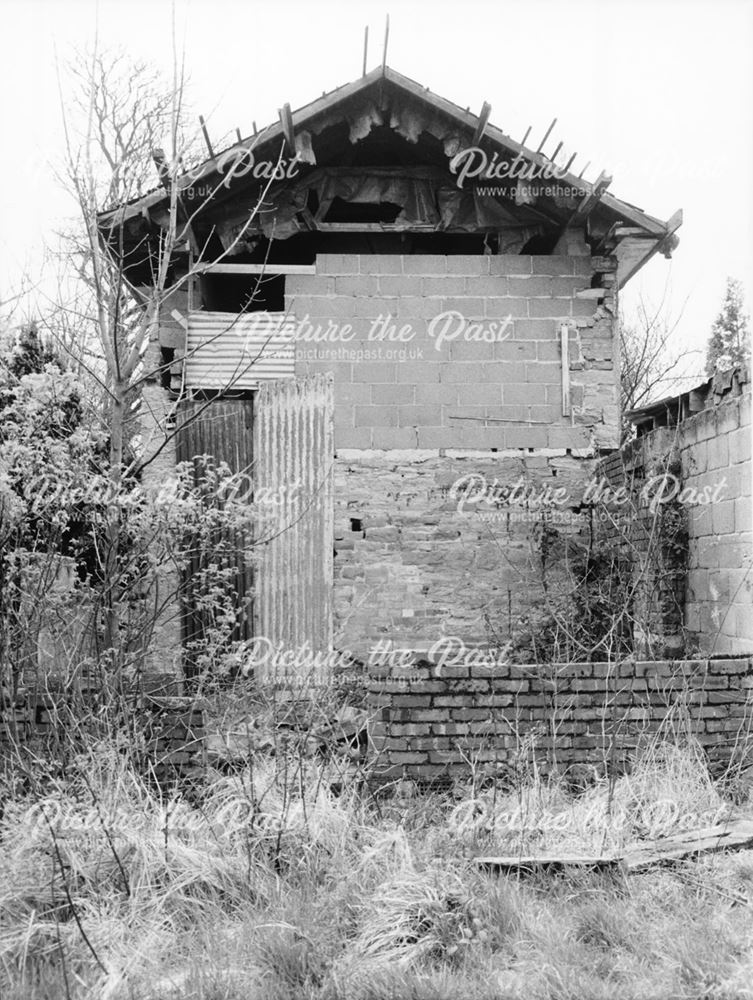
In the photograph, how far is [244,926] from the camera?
3.78 meters

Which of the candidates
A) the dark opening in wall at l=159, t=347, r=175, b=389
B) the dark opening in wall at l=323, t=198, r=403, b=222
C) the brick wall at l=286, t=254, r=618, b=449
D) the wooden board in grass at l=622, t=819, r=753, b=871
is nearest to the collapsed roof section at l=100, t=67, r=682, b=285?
the dark opening in wall at l=323, t=198, r=403, b=222

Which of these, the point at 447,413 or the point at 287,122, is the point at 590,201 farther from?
the point at 287,122

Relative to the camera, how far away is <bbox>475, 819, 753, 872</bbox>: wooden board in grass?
4.25 metres

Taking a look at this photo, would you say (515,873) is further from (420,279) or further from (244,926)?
(420,279)

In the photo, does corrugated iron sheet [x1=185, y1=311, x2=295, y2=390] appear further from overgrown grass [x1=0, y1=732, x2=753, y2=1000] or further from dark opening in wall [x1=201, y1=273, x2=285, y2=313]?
overgrown grass [x1=0, y1=732, x2=753, y2=1000]

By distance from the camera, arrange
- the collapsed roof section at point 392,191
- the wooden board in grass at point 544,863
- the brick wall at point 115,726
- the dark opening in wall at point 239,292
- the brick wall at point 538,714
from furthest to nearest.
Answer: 1. the dark opening in wall at point 239,292
2. the collapsed roof section at point 392,191
3. the brick wall at point 538,714
4. the brick wall at point 115,726
5. the wooden board in grass at point 544,863

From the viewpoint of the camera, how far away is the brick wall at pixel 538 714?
5164 millimetres

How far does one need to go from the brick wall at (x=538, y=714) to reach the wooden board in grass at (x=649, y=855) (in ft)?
2.09

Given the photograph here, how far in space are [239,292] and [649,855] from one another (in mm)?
7348

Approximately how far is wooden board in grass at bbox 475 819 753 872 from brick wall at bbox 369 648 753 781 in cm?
64

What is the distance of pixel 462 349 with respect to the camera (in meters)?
8.60

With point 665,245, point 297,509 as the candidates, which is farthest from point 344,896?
point 665,245

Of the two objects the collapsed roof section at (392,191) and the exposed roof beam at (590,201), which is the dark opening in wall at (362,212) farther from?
the exposed roof beam at (590,201)

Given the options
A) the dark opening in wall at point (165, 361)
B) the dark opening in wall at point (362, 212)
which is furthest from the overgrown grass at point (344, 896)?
the dark opening in wall at point (362, 212)
